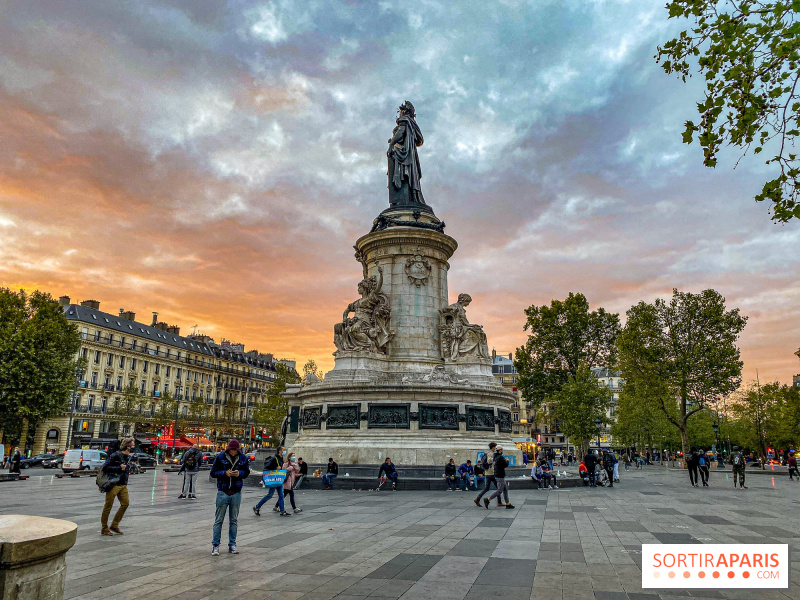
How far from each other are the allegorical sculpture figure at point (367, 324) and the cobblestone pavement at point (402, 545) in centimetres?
970

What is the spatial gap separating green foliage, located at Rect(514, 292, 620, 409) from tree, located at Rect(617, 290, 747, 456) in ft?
20.7

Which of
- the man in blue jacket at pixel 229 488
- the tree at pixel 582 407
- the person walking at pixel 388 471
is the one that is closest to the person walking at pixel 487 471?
the person walking at pixel 388 471

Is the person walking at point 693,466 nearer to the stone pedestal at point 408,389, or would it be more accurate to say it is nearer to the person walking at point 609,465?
the person walking at point 609,465

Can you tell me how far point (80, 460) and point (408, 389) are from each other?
24039 mm

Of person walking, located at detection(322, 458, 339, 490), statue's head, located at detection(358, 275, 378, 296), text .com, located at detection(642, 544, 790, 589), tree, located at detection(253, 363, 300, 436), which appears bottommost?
person walking, located at detection(322, 458, 339, 490)

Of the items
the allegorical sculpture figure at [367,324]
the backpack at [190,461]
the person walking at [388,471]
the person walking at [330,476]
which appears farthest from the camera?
the allegorical sculpture figure at [367,324]

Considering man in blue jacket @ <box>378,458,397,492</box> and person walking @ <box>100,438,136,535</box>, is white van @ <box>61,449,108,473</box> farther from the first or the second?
person walking @ <box>100,438,136,535</box>

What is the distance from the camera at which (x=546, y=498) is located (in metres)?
19.2

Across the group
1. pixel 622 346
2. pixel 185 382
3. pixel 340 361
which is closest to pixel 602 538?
pixel 340 361

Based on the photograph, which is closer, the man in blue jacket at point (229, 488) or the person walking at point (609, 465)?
the man in blue jacket at point (229, 488)

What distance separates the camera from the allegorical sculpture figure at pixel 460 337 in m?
28.3

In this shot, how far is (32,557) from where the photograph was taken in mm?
3430

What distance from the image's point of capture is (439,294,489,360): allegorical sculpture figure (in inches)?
1116

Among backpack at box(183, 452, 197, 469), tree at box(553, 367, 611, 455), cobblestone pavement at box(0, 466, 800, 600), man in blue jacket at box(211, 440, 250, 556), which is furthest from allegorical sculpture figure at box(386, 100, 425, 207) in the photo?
man in blue jacket at box(211, 440, 250, 556)
